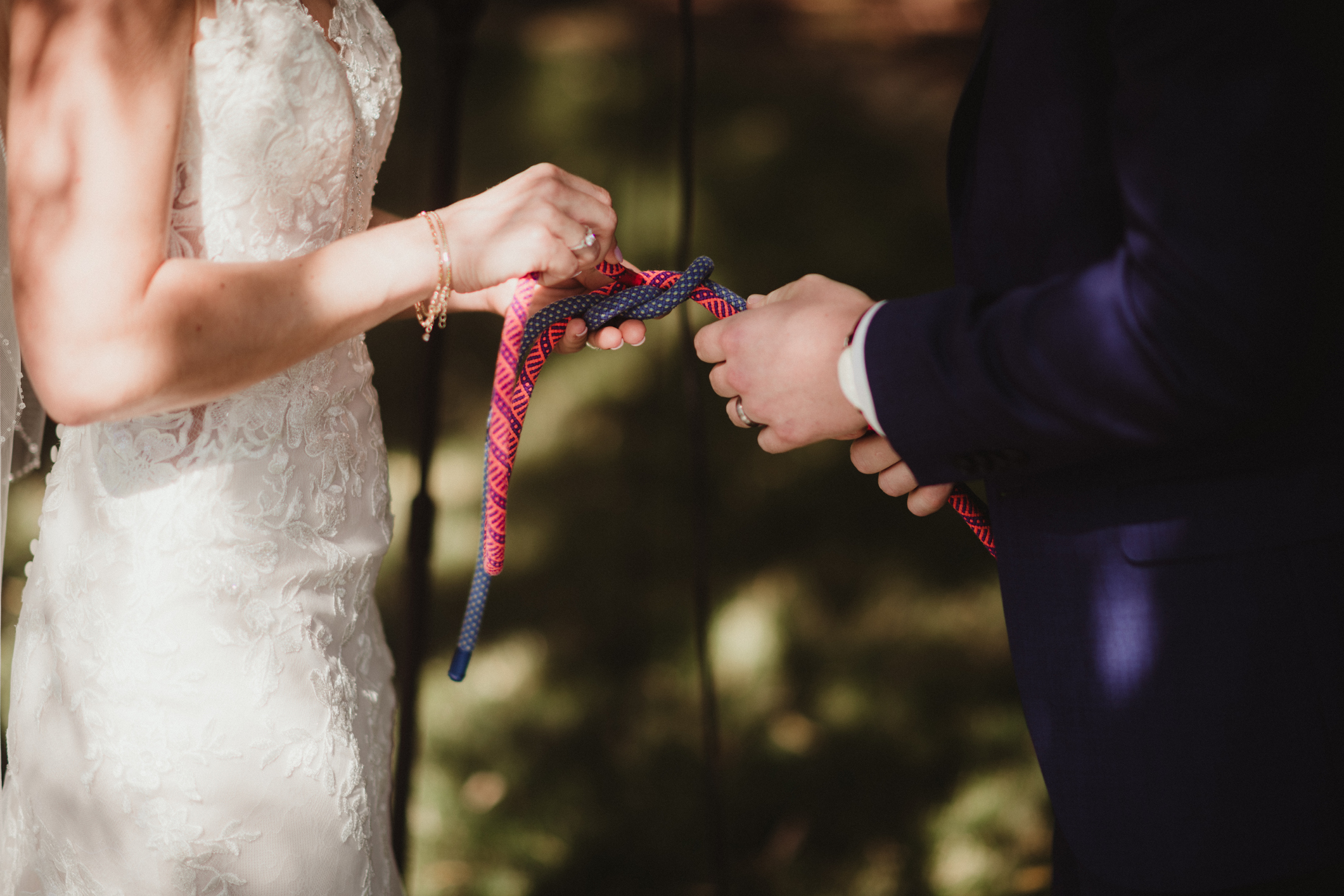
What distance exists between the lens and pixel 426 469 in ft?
6.52

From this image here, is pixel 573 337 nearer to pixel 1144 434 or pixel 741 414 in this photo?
pixel 741 414

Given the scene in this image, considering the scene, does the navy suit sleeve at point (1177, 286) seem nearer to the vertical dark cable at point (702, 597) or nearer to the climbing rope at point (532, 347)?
the climbing rope at point (532, 347)

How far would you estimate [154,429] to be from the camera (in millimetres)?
1169

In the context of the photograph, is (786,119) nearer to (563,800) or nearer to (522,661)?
(522,661)

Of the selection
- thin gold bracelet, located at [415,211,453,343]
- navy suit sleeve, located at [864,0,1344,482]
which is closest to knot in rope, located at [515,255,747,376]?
thin gold bracelet, located at [415,211,453,343]

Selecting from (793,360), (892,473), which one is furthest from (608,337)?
(892,473)

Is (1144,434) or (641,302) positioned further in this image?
(641,302)

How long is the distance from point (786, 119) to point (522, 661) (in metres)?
2.00

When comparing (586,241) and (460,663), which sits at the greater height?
(586,241)

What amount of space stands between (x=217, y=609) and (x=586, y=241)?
642 millimetres

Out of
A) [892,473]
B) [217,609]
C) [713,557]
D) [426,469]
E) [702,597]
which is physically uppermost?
[892,473]

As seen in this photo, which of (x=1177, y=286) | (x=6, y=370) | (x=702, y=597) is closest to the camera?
(x=1177, y=286)

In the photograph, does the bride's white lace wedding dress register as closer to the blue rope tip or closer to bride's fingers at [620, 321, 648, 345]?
the blue rope tip

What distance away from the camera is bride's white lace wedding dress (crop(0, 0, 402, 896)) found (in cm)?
112
